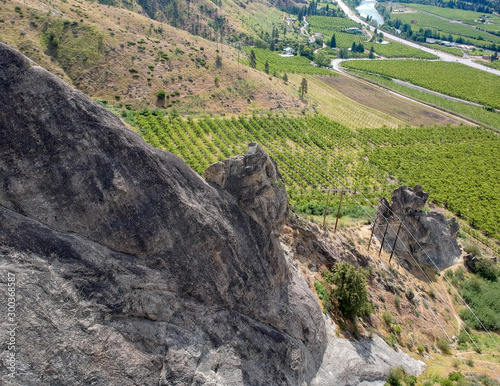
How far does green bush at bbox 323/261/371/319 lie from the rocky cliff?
9132 mm

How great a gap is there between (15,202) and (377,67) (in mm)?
199000

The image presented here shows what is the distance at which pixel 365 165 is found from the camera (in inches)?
3226

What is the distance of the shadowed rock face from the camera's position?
46.6 ft

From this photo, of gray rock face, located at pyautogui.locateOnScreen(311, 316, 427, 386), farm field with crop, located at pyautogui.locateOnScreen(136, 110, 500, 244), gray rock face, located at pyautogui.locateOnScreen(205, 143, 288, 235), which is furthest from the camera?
farm field with crop, located at pyautogui.locateOnScreen(136, 110, 500, 244)

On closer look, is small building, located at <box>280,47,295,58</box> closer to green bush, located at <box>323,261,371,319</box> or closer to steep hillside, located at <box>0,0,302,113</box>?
steep hillside, located at <box>0,0,302,113</box>

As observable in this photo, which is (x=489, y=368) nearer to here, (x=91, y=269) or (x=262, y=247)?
(x=262, y=247)

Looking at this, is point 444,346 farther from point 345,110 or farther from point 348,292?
point 345,110

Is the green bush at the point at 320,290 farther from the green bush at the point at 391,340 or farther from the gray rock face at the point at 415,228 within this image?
the gray rock face at the point at 415,228

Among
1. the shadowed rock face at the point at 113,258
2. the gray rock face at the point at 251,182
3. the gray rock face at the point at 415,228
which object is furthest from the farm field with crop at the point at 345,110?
the shadowed rock face at the point at 113,258

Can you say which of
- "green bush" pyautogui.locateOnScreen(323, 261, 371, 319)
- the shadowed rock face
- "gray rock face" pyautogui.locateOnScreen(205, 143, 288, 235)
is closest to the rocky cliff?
the shadowed rock face

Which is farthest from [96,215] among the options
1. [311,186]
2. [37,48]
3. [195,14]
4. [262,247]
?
[195,14]

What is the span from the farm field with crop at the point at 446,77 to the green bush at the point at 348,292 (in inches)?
6014

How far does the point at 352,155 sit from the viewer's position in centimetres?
8606

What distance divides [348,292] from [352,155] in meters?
63.0
